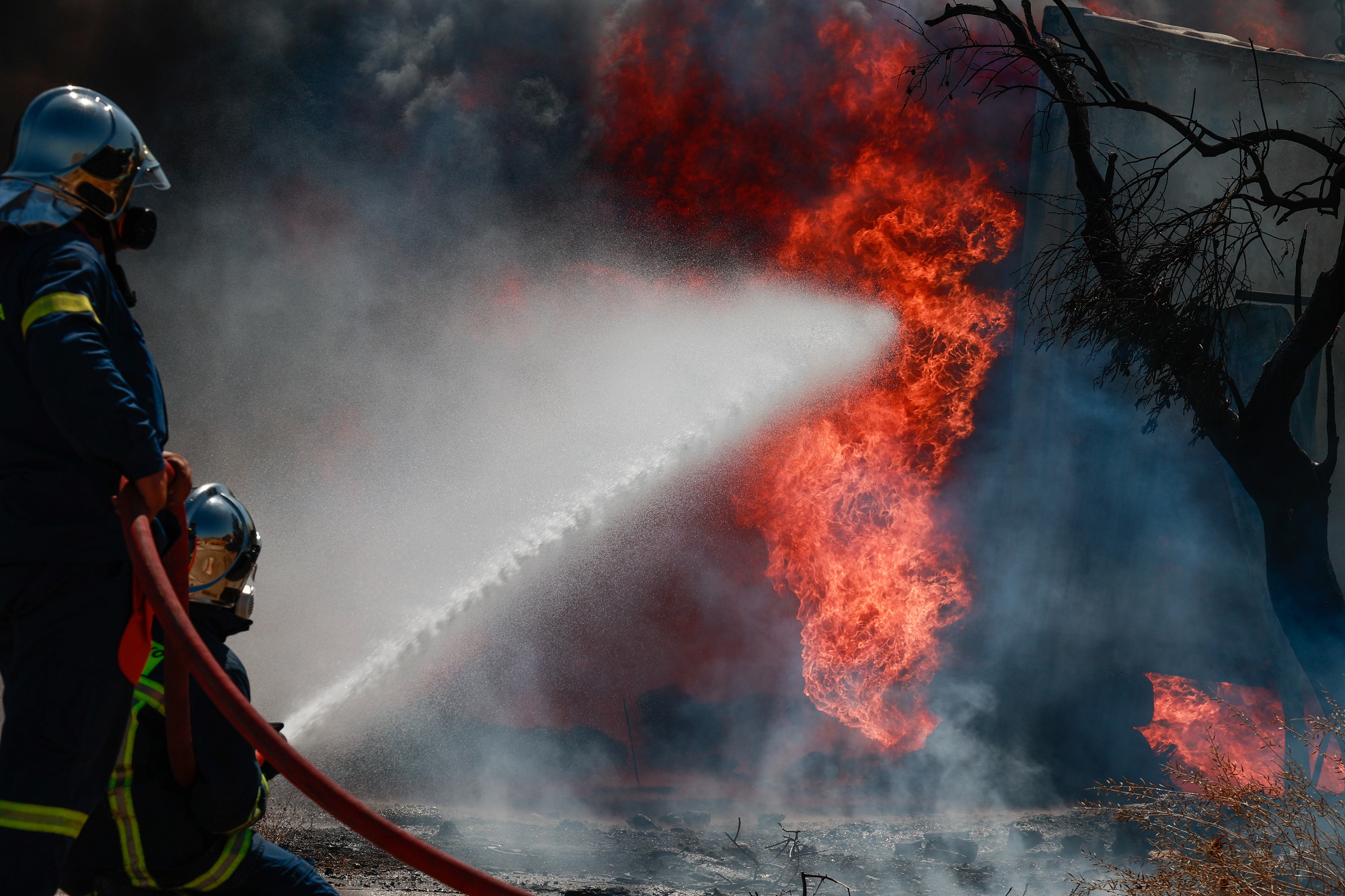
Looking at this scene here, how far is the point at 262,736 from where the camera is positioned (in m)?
1.91

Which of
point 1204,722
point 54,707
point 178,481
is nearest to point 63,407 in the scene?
point 178,481

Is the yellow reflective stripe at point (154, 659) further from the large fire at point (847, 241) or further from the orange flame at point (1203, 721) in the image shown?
the orange flame at point (1203, 721)

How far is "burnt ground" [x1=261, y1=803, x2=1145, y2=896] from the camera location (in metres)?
5.68

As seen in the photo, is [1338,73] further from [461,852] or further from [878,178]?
[461,852]

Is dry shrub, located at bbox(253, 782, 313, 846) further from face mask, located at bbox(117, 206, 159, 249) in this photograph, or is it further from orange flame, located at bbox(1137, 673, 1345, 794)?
orange flame, located at bbox(1137, 673, 1345, 794)

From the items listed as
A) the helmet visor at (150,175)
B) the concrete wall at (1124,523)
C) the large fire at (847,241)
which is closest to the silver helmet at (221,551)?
the helmet visor at (150,175)

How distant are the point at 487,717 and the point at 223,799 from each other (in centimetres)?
698

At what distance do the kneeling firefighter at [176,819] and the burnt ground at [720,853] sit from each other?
3161mm

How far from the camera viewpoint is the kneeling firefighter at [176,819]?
7.06 ft

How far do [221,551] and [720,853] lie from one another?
5.13 meters

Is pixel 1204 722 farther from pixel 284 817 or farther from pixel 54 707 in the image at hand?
pixel 54 707

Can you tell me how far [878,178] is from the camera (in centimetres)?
947

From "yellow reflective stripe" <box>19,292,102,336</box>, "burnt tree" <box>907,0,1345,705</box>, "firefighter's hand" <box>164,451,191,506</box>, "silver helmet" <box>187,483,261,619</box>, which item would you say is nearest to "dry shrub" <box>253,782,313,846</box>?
"silver helmet" <box>187,483,261,619</box>

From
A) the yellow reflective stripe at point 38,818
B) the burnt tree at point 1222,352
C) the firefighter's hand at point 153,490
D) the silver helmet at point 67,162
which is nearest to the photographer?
the yellow reflective stripe at point 38,818
